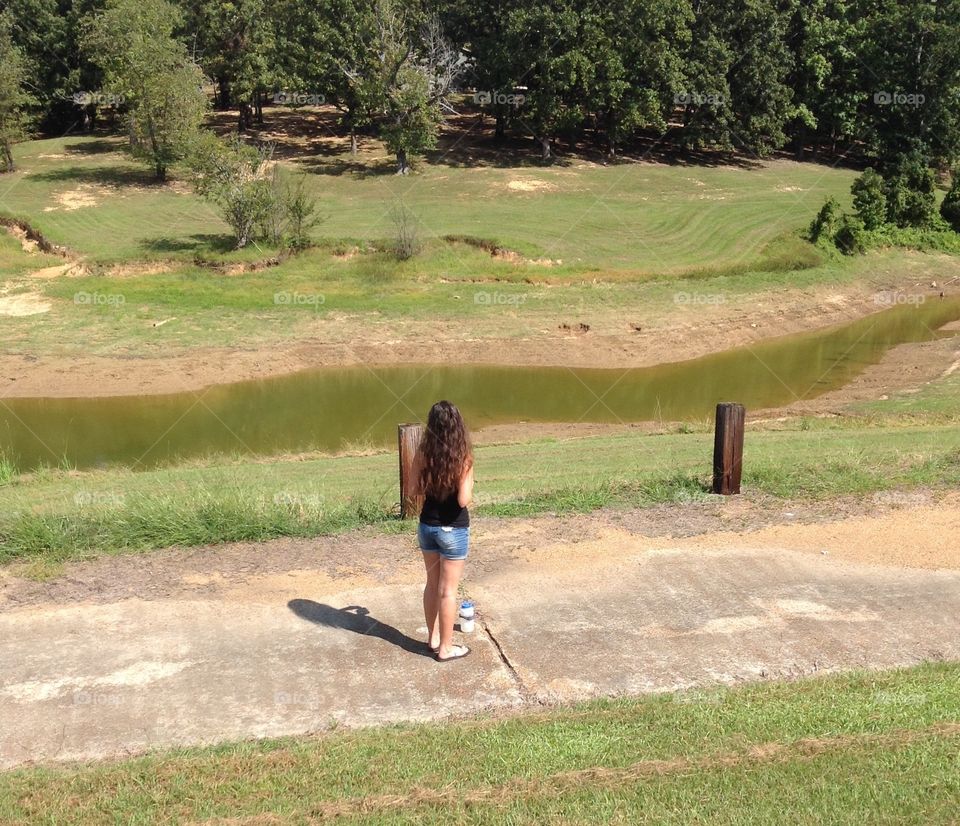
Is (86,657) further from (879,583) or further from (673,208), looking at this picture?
(673,208)

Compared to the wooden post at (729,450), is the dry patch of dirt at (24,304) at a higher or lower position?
lower

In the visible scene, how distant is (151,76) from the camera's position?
4656cm

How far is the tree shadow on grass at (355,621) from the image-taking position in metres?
7.94

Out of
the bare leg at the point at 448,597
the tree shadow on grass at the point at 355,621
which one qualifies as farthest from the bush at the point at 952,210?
the bare leg at the point at 448,597

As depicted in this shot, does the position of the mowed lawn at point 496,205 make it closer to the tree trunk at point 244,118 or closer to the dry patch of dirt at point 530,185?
the dry patch of dirt at point 530,185

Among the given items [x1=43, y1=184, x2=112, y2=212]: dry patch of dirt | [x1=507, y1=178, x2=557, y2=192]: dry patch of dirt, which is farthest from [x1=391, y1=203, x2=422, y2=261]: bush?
[x1=43, y1=184, x2=112, y2=212]: dry patch of dirt

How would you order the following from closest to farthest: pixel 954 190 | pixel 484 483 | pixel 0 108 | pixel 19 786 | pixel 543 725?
pixel 19 786 < pixel 543 725 < pixel 484 483 < pixel 954 190 < pixel 0 108

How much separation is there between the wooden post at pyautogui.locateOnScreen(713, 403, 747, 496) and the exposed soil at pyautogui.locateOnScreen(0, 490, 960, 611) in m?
0.20

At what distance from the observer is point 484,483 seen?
Answer: 14250mm

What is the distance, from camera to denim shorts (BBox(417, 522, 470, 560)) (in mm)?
7309

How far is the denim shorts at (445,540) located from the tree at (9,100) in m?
51.5

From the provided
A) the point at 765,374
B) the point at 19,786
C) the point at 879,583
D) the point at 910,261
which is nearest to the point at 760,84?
the point at 910,261

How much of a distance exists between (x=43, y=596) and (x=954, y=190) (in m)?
48.0

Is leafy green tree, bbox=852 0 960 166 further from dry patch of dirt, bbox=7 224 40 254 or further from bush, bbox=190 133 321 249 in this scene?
dry patch of dirt, bbox=7 224 40 254
